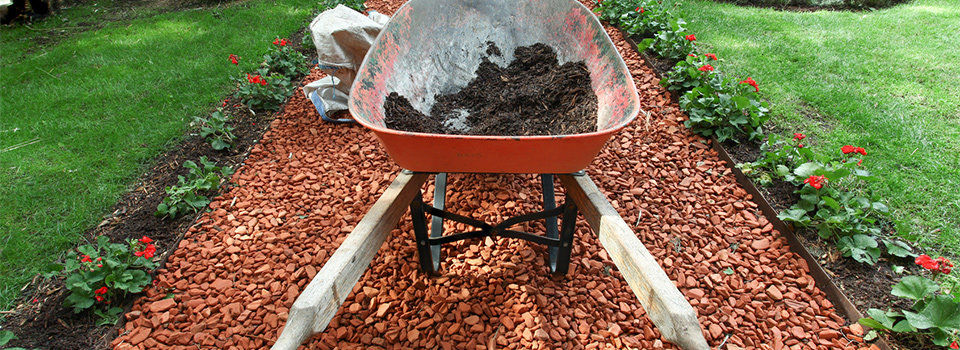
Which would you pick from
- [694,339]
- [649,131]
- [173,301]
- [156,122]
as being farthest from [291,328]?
[156,122]

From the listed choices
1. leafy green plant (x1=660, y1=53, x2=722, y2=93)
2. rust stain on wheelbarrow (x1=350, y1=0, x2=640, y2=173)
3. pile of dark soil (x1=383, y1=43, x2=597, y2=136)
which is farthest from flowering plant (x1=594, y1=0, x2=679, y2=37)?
pile of dark soil (x1=383, y1=43, x2=597, y2=136)

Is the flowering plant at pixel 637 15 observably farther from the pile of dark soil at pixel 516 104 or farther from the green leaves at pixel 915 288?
the green leaves at pixel 915 288

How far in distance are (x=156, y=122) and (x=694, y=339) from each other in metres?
3.90

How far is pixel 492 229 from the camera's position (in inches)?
83.5

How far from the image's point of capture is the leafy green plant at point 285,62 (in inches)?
161

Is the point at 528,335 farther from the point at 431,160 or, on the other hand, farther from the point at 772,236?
the point at 772,236

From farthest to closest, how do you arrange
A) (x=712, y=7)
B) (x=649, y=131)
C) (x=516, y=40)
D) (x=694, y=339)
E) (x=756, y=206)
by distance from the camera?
(x=712, y=7), (x=649, y=131), (x=516, y=40), (x=756, y=206), (x=694, y=339)

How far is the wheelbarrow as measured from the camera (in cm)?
123

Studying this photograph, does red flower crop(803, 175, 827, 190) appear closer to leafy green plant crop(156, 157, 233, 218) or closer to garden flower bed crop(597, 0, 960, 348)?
garden flower bed crop(597, 0, 960, 348)

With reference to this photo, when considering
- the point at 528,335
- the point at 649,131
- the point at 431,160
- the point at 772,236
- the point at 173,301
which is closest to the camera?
the point at 431,160

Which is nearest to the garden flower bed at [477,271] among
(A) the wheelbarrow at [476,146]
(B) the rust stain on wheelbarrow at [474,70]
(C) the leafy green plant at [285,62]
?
(A) the wheelbarrow at [476,146]

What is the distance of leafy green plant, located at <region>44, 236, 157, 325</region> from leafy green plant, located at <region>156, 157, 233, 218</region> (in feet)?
1.42

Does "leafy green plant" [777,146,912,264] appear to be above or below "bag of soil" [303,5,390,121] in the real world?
below

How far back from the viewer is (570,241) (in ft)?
6.57
